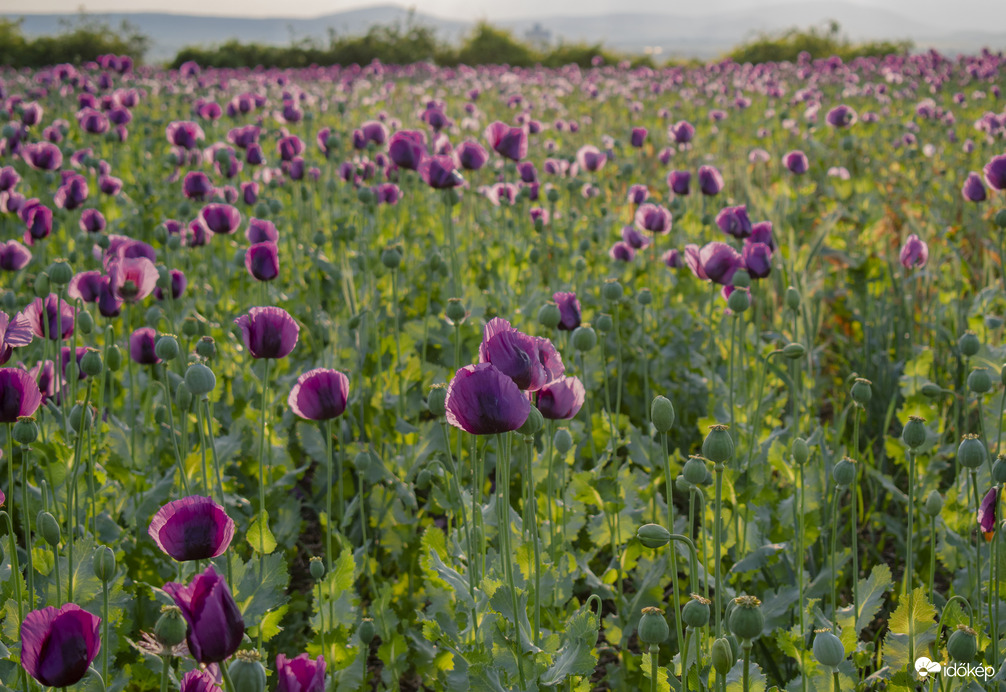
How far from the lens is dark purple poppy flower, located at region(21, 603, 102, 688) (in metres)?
0.93

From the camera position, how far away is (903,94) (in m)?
10.7

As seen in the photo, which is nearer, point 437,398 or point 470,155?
point 437,398

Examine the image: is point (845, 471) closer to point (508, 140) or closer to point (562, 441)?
point (562, 441)

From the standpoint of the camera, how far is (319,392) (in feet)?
5.00

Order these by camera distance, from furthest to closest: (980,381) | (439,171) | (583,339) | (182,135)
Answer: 1. (182,135)
2. (439,171)
3. (583,339)
4. (980,381)

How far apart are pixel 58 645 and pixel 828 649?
38.1 inches

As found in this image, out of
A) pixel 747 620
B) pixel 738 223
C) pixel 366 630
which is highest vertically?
pixel 738 223

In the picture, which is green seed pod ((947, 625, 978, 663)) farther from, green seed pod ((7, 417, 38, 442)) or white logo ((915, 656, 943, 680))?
green seed pod ((7, 417, 38, 442))

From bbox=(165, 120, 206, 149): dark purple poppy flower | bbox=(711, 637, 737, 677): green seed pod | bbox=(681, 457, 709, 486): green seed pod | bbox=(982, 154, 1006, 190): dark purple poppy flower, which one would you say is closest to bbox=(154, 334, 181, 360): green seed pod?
bbox=(681, 457, 709, 486): green seed pod

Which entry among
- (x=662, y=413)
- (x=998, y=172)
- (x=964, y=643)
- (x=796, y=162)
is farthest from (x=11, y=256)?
(x=796, y=162)

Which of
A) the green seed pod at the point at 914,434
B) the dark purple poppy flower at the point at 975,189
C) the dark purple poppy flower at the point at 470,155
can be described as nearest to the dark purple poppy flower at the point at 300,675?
the green seed pod at the point at 914,434

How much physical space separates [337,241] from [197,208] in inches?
36.3

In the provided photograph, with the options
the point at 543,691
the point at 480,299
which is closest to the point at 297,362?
the point at 480,299

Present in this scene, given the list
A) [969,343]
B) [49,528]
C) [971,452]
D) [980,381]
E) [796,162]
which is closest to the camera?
[49,528]
